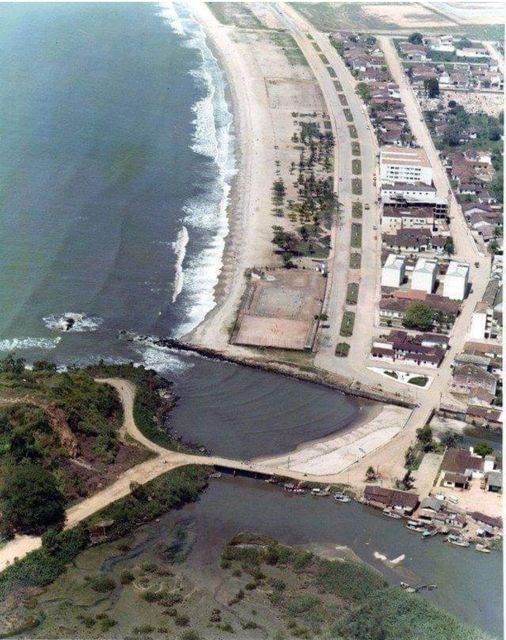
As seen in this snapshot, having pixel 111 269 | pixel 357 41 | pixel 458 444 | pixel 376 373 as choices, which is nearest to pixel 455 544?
pixel 458 444

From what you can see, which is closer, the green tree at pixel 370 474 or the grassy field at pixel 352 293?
the green tree at pixel 370 474

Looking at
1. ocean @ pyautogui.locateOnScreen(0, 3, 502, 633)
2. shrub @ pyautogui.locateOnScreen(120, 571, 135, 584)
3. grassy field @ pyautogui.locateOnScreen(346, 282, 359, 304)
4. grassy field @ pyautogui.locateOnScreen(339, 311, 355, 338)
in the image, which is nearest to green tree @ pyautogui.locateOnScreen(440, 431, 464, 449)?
ocean @ pyautogui.locateOnScreen(0, 3, 502, 633)

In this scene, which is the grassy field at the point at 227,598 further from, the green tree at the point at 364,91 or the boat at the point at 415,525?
the green tree at the point at 364,91

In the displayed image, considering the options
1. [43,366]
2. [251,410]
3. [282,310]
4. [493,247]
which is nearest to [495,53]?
[493,247]

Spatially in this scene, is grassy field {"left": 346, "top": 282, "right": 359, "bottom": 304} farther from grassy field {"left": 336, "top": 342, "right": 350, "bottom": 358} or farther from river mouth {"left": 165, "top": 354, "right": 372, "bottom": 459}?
river mouth {"left": 165, "top": 354, "right": 372, "bottom": 459}

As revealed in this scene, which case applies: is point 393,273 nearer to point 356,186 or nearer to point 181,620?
point 356,186

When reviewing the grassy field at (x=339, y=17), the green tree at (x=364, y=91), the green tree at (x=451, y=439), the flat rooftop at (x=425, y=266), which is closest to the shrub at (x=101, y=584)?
the green tree at (x=451, y=439)
